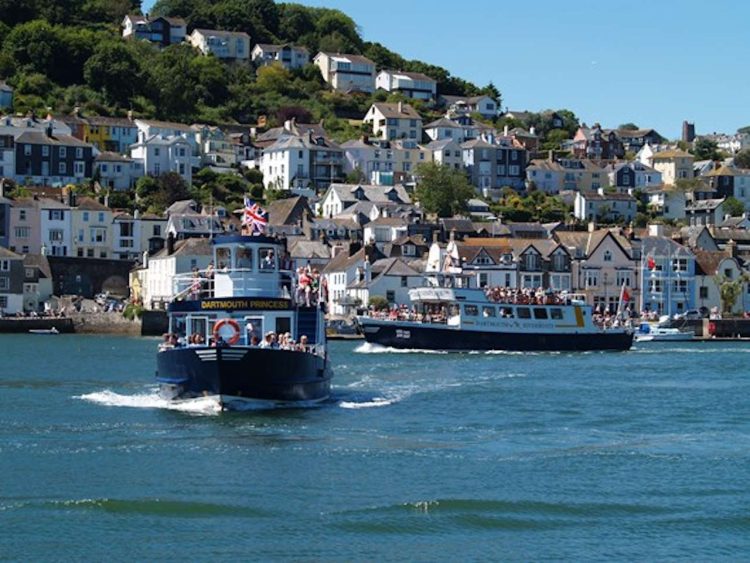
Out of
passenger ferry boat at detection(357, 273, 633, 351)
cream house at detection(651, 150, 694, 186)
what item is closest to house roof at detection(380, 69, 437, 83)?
cream house at detection(651, 150, 694, 186)

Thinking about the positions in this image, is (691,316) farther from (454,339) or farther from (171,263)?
(171,263)

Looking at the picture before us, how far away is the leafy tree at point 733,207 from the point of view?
503 feet

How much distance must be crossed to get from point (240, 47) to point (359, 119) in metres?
22.4

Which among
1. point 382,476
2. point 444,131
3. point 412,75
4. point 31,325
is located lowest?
point 382,476

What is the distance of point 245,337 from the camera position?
4394 cm

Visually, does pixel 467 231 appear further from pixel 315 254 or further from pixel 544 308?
pixel 544 308

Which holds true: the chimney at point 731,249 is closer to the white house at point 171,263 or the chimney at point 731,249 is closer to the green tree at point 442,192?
the green tree at point 442,192

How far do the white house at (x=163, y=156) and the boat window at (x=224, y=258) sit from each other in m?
85.8

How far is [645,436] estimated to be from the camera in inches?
1596

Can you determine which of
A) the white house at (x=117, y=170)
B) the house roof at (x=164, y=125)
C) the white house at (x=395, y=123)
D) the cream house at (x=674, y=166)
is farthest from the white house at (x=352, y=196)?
the cream house at (x=674, y=166)

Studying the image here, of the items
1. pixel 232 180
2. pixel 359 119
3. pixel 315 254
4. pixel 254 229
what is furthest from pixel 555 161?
pixel 254 229

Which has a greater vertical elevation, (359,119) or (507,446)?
(359,119)

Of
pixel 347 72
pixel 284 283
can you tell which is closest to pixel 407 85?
pixel 347 72

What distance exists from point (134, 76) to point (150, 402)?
111064 millimetres
